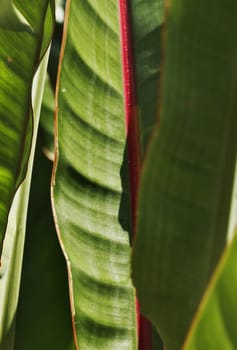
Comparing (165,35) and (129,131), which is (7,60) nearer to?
(129,131)

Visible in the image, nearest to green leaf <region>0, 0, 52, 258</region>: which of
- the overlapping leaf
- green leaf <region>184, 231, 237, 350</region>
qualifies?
the overlapping leaf

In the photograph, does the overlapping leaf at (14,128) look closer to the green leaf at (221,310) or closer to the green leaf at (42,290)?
the green leaf at (42,290)

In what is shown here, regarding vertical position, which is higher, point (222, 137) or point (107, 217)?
point (222, 137)

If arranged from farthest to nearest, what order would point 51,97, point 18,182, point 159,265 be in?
point 51,97, point 18,182, point 159,265

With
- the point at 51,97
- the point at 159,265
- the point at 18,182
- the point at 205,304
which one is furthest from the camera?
the point at 51,97

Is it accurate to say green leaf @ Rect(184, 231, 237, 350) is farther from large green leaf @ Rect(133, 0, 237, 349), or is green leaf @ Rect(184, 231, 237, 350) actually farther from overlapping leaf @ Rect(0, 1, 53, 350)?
overlapping leaf @ Rect(0, 1, 53, 350)

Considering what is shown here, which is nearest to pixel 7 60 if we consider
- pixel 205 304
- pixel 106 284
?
pixel 106 284

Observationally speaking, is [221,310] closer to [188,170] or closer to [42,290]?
[188,170]

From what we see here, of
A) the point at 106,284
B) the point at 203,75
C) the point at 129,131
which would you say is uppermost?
the point at 203,75

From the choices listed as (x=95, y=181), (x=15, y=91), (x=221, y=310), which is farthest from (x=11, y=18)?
(x=221, y=310)
